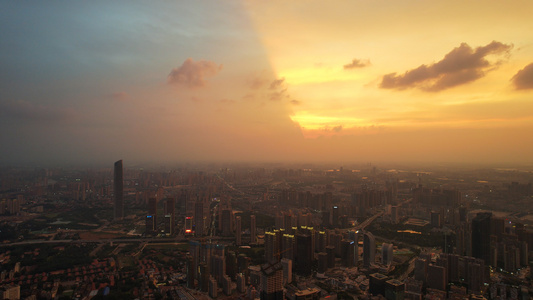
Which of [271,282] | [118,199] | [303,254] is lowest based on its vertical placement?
[303,254]

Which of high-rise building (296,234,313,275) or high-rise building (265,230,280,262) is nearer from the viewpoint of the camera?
high-rise building (296,234,313,275)

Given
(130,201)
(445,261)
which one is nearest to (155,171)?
(130,201)

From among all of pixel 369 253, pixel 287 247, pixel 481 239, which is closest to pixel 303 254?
pixel 287 247

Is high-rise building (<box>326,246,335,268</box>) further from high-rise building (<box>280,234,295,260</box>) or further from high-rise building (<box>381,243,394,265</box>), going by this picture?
high-rise building (<box>381,243,394,265</box>)

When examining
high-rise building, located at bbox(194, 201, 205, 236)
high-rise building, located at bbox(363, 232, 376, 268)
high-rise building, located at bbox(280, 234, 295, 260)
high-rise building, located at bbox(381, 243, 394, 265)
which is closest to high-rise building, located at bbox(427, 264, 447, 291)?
high-rise building, located at bbox(381, 243, 394, 265)

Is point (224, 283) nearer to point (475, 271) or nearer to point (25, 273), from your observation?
point (25, 273)

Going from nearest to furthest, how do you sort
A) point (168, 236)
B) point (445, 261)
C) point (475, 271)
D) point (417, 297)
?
1. point (417, 297)
2. point (475, 271)
3. point (445, 261)
4. point (168, 236)

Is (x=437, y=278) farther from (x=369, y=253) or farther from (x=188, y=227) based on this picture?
(x=188, y=227)

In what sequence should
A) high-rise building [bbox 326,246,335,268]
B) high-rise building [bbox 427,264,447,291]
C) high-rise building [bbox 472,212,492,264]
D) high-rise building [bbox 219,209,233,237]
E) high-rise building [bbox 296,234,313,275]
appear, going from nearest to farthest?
1. high-rise building [bbox 427,264,447,291]
2. high-rise building [bbox 296,234,313,275]
3. high-rise building [bbox 472,212,492,264]
4. high-rise building [bbox 326,246,335,268]
5. high-rise building [bbox 219,209,233,237]
